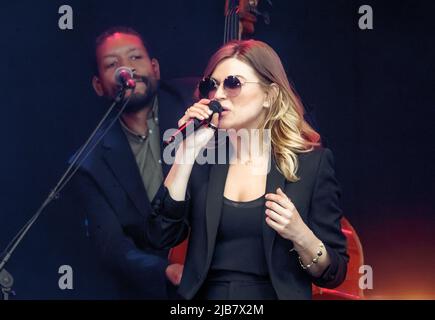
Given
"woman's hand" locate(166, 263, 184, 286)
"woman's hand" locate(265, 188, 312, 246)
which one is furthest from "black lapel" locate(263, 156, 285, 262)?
"woman's hand" locate(166, 263, 184, 286)

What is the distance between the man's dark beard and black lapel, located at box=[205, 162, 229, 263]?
2.92ft

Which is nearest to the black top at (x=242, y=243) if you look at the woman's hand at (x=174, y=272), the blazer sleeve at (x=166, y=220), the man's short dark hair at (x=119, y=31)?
the blazer sleeve at (x=166, y=220)

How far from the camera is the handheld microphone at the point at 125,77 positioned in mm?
3904

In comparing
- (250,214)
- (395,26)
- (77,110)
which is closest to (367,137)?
(395,26)

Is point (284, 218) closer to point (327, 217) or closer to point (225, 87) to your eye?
point (327, 217)

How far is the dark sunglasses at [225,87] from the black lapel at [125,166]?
88 cm

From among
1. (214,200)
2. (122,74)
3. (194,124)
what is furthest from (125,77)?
(214,200)

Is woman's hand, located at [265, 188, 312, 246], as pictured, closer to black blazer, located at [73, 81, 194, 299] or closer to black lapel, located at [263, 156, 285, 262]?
black lapel, located at [263, 156, 285, 262]

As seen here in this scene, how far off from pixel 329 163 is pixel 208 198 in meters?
0.50

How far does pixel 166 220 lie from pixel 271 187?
1.41 feet

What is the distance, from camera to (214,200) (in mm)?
3117

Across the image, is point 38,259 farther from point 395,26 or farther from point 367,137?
point 395,26

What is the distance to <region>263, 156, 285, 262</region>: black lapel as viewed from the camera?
10.00 feet

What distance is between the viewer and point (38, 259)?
13.6ft
